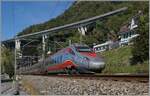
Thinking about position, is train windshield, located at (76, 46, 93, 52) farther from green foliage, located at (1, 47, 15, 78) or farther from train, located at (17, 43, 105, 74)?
green foliage, located at (1, 47, 15, 78)

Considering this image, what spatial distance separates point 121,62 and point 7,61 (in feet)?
10.8

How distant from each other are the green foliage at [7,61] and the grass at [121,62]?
2.12 metres

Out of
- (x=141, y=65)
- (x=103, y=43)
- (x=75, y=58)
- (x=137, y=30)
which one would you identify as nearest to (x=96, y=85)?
(x=103, y=43)

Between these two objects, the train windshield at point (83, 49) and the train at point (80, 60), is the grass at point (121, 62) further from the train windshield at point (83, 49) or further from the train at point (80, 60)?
the train windshield at point (83, 49)

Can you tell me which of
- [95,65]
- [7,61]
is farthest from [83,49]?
[7,61]

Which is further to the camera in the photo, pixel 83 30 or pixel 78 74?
pixel 78 74

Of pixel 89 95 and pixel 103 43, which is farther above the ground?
pixel 103 43

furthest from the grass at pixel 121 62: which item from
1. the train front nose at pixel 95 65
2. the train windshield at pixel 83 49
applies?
the train windshield at pixel 83 49

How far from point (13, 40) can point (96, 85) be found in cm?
237

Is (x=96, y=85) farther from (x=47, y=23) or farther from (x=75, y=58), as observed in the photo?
(x=75, y=58)

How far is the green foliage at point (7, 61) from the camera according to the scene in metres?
7.97

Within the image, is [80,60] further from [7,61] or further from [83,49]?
[7,61]

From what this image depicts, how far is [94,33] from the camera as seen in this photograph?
758 cm

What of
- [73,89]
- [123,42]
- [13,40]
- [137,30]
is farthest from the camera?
[137,30]
